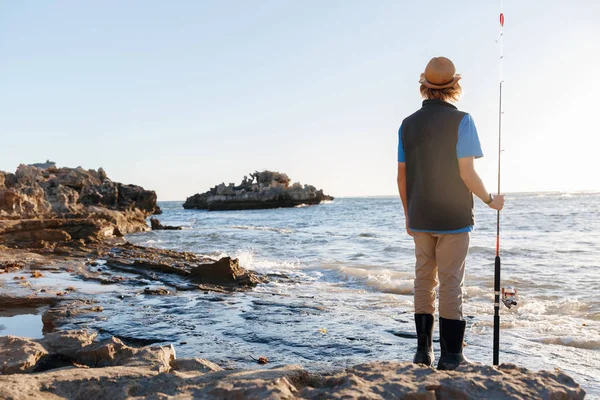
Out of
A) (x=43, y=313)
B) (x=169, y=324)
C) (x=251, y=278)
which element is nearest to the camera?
(x=169, y=324)

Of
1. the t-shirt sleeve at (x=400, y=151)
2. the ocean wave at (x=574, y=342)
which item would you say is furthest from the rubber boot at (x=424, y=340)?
the ocean wave at (x=574, y=342)

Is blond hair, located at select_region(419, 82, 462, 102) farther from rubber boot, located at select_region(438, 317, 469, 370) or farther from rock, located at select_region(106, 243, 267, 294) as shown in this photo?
rock, located at select_region(106, 243, 267, 294)

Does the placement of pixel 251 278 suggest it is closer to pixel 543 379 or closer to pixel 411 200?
pixel 411 200

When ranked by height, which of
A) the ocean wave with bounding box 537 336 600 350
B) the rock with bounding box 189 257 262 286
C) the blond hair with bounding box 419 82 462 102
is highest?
the blond hair with bounding box 419 82 462 102

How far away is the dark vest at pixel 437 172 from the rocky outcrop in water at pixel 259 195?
3014 inches

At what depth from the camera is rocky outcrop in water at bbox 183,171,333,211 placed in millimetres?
80188

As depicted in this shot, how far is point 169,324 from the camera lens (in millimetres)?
5273

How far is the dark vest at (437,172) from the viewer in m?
3.45

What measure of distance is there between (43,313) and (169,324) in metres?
1.61

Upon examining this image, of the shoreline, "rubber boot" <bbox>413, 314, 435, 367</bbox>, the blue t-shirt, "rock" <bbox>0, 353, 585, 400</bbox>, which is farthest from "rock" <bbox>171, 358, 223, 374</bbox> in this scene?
the blue t-shirt

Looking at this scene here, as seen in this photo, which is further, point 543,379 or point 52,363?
point 52,363

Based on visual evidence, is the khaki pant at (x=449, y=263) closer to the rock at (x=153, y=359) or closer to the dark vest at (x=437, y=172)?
the dark vest at (x=437, y=172)

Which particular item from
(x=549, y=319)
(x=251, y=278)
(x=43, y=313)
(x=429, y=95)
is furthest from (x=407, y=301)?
(x=43, y=313)

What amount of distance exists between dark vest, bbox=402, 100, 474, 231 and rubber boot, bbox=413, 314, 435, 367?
27.4 inches
